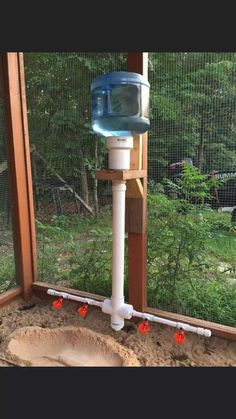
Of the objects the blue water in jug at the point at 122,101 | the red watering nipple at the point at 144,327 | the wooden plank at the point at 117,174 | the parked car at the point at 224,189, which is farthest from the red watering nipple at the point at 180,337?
the blue water in jug at the point at 122,101

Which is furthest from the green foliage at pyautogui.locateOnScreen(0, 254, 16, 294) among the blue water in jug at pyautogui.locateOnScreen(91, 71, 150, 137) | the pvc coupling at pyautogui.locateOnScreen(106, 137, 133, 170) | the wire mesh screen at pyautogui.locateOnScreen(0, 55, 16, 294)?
the blue water in jug at pyautogui.locateOnScreen(91, 71, 150, 137)

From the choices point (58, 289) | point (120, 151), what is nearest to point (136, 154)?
point (120, 151)

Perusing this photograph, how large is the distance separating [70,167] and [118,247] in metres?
0.62

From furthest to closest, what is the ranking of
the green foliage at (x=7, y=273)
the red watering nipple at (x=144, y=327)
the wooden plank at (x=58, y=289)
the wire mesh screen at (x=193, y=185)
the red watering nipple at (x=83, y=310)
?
the green foliage at (x=7, y=273)
the wooden plank at (x=58, y=289)
the red watering nipple at (x=83, y=310)
the red watering nipple at (x=144, y=327)
the wire mesh screen at (x=193, y=185)

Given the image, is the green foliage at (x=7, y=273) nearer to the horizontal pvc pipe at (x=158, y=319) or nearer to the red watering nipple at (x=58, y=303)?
the red watering nipple at (x=58, y=303)

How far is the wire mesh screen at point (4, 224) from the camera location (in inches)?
75.5

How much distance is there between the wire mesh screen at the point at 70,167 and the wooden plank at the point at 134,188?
0.19 metres

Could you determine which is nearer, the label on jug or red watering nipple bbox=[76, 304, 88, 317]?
the label on jug

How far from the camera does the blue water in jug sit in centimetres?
138

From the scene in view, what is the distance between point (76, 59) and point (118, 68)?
10.1 inches

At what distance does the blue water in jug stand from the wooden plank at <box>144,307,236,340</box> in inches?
37.1

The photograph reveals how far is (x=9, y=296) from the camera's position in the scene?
1999 mm

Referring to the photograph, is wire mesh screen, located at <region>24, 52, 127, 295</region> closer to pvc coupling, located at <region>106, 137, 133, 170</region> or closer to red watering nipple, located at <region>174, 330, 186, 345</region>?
pvc coupling, located at <region>106, 137, 133, 170</region>

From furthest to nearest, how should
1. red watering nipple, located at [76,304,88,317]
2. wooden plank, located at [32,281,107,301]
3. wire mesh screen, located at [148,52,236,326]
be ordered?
wooden plank, located at [32,281,107,301], red watering nipple, located at [76,304,88,317], wire mesh screen, located at [148,52,236,326]
